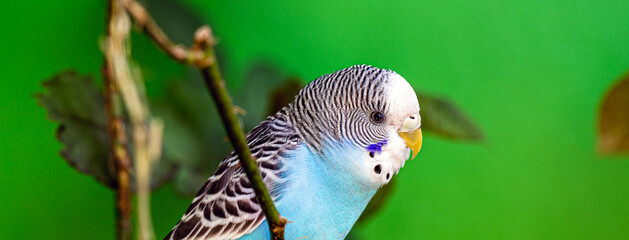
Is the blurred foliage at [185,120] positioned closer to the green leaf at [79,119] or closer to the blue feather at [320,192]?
the green leaf at [79,119]

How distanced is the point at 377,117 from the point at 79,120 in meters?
0.68

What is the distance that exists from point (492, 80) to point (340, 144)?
3.59ft

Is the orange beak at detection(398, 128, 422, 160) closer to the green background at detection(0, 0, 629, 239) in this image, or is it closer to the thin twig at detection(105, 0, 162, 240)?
the thin twig at detection(105, 0, 162, 240)

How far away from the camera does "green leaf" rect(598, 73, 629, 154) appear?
142 centimetres

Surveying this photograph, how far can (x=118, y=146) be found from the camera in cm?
42

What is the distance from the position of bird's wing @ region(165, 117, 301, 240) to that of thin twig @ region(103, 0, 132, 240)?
45 centimetres

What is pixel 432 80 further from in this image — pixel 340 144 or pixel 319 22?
pixel 340 144

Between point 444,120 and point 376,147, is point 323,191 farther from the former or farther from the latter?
point 444,120

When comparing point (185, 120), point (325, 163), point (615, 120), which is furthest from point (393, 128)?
point (615, 120)

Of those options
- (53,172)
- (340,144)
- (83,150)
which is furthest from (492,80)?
(53,172)

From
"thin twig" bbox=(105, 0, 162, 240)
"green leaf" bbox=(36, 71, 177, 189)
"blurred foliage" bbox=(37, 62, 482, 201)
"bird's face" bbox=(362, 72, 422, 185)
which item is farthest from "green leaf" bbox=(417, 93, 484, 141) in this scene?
"thin twig" bbox=(105, 0, 162, 240)

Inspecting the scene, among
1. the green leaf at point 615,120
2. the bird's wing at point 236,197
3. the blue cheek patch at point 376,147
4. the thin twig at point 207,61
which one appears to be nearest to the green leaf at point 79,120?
the bird's wing at point 236,197

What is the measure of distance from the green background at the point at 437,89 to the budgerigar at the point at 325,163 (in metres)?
0.63

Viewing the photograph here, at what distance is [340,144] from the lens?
0.88m
